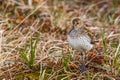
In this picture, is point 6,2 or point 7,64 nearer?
point 7,64

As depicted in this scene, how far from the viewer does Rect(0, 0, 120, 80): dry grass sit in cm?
410

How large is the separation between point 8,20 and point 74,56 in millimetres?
1501

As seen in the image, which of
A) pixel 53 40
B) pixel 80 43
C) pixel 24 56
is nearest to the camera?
pixel 80 43

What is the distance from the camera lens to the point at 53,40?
498 cm

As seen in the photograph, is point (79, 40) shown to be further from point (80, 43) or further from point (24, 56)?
point (24, 56)

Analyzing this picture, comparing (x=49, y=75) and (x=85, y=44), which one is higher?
(x=85, y=44)

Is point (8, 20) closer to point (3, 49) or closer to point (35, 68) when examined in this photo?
point (3, 49)

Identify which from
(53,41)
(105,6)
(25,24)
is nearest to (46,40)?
(53,41)

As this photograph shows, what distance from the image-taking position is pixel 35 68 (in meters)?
4.22

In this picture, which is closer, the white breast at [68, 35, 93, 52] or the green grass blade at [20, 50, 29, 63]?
the white breast at [68, 35, 93, 52]

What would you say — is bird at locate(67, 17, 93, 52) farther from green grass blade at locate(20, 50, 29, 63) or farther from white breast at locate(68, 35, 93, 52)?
green grass blade at locate(20, 50, 29, 63)

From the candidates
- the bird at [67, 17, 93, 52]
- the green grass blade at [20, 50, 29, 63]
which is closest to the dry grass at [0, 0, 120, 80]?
the green grass blade at [20, 50, 29, 63]

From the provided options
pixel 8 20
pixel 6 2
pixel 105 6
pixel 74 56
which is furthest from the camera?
pixel 105 6

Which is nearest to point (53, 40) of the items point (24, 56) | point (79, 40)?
point (24, 56)
